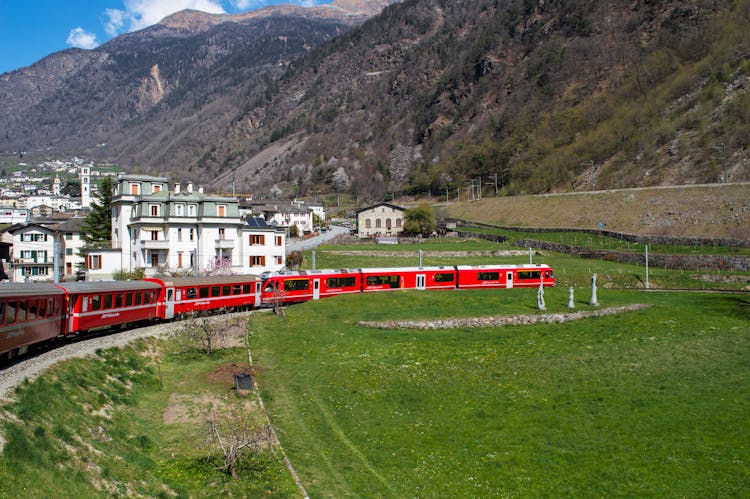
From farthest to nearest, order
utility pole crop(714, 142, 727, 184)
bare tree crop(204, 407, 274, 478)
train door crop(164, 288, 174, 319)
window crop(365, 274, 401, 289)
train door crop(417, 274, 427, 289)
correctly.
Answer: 1. utility pole crop(714, 142, 727, 184)
2. train door crop(417, 274, 427, 289)
3. window crop(365, 274, 401, 289)
4. train door crop(164, 288, 174, 319)
5. bare tree crop(204, 407, 274, 478)

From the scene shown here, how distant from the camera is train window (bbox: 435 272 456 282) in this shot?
50.5 metres

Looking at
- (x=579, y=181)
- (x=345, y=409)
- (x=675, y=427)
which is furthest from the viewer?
(x=579, y=181)

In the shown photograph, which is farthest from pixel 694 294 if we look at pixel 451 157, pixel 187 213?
pixel 451 157

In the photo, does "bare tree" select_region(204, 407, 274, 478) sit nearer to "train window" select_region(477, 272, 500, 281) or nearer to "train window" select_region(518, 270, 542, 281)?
"train window" select_region(477, 272, 500, 281)

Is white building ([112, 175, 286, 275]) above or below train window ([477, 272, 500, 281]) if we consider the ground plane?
above

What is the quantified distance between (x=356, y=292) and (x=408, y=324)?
11.2 m

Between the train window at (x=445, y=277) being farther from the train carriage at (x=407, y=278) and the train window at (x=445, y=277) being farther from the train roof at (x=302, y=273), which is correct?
the train roof at (x=302, y=273)

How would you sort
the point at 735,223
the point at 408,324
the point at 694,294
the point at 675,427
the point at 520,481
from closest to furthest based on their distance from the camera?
the point at 520,481 < the point at 675,427 < the point at 408,324 < the point at 694,294 < the point at 735,223

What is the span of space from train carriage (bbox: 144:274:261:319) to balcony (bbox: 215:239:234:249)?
1457 cm

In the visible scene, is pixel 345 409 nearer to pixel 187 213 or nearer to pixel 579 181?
pixel 187 213

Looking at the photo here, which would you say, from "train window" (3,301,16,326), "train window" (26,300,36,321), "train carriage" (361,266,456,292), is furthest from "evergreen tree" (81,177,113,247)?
"train window" (3,301,16,326)

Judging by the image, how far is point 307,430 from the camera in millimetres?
20891

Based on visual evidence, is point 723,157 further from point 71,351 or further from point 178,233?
point 71,351

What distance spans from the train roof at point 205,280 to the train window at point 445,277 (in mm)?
15631
